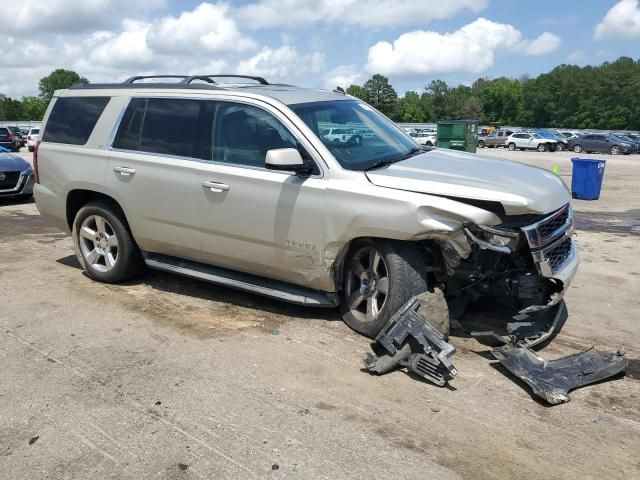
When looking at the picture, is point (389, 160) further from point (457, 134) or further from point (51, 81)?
point (51, 81)

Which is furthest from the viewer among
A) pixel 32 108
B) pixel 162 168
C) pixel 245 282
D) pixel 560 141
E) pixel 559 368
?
pixel 32 108

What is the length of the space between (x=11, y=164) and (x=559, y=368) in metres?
11.6

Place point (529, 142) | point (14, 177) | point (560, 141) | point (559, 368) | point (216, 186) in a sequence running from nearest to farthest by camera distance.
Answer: point (559, 368) → point (216, 186) → point (14, 177) → point (560, 141) → point (529, 142)

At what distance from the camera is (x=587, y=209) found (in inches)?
493

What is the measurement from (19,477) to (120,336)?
187cm

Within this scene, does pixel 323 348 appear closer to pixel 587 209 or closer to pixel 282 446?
pixel 282 446

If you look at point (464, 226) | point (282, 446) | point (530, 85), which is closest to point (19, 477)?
point (282, 446)

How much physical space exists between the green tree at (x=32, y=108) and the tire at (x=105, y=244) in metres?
119

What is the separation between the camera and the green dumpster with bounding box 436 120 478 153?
26.7 m

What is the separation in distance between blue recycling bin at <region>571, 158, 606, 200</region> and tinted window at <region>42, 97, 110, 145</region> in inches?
450

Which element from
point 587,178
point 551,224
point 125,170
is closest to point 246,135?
point 125,170

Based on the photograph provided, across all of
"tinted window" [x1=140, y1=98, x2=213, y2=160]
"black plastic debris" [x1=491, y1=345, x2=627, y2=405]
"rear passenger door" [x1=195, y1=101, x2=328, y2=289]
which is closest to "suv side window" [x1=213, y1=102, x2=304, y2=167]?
"rear passenger door" [x1=195, y1=101, x2=328, y2=289]

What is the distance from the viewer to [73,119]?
6.27 metres

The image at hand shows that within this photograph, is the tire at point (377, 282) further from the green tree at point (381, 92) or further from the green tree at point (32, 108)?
the green tree at point (381, 92)
